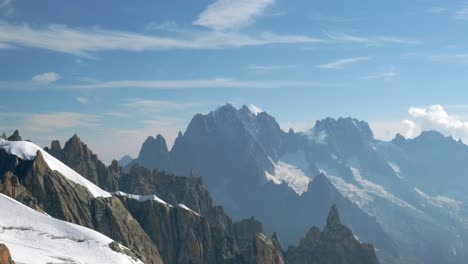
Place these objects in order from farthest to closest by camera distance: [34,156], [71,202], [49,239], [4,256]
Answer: [34,156], [71,202], [49,239], [4,256]

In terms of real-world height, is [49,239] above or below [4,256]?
below

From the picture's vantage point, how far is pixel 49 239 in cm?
13738

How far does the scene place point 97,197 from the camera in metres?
182

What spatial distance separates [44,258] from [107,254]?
20.7m

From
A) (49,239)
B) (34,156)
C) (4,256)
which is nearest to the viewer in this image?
(4,256)

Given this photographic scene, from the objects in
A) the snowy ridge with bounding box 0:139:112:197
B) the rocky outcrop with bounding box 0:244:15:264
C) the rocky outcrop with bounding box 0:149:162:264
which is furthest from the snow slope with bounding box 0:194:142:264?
the snowy ridge with bounding box 0:139:112:197

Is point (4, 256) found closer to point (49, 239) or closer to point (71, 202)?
point (49, 239)

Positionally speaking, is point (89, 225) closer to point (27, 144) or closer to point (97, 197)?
point (97, 197)

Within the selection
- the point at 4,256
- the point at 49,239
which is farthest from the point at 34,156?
the point at 4,256

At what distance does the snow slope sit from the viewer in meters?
127

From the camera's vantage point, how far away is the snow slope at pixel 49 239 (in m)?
127

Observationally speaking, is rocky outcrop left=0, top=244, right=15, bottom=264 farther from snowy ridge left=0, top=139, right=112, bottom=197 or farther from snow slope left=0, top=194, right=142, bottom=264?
snowy ridge left=0, top=139, right=112, bottom=197

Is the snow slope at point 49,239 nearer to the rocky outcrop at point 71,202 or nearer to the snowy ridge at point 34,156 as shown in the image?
the rocky outcrop at point 71,202

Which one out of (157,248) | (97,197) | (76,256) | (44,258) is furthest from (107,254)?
(157,248)
